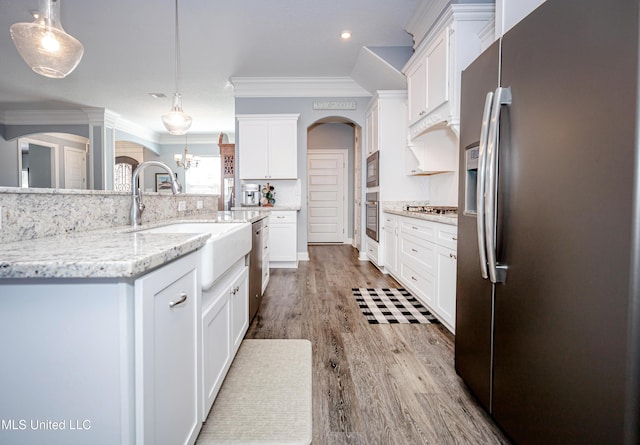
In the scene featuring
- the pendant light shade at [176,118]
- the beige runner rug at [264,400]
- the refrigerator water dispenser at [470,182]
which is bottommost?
the beige runner rug at [264,400]

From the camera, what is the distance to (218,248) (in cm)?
140

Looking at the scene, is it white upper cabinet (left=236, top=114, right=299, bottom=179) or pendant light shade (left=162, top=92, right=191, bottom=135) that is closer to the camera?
pendant light shade (left=162, top=92, right=191, bottom=135)

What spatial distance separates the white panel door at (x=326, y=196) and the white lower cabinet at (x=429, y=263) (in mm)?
3776

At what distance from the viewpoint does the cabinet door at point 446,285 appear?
2.34 m

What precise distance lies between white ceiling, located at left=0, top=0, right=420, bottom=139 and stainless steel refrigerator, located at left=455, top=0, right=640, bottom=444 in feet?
8.80

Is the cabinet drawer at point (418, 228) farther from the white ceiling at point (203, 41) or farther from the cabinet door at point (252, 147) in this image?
the cabinet door at point (252, 147)

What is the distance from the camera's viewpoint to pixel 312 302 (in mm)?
3250

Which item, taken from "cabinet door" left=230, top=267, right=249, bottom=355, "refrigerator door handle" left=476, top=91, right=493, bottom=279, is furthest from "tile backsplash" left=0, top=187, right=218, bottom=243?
"refrigerator door handle" left=476, top=91, right=493, bottom=279

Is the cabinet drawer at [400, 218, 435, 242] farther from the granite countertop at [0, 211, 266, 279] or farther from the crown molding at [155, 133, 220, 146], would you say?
the crown molding at [155, 133, 220, 146]

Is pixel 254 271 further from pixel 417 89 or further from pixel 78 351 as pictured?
pixel 417 89

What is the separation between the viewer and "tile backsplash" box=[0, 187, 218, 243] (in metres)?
1.11

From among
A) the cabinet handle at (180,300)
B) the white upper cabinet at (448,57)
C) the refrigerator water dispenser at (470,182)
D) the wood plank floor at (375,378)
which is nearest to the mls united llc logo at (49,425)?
the cabinet handle at (180,300)

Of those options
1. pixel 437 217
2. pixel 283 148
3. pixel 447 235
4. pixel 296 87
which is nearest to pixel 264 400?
pixel 447 235

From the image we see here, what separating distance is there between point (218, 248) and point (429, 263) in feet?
6.39
